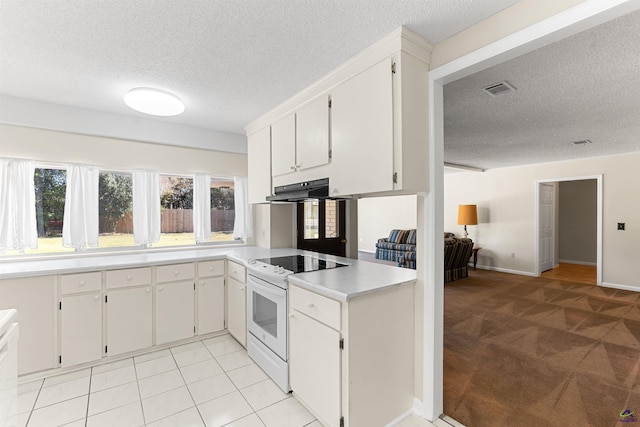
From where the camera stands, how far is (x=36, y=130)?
2.84 meters

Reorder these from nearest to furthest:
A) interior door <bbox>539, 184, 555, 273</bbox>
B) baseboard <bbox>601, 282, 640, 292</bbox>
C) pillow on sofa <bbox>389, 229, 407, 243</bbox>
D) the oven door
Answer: the oven door → baseboard <bbox>601, 282, 640, 292</bbox> → interior door <bbox>539, 184, 555, 273</bbox> → pillow on sofa <bbox>389, 229, 407, 243</bbox>

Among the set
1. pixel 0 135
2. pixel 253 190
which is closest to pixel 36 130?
pixel 0 135

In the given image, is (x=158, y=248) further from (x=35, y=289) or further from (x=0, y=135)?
(x=0, y=135)

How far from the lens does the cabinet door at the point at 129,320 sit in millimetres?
2621

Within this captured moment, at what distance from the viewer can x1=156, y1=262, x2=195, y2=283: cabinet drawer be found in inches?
112

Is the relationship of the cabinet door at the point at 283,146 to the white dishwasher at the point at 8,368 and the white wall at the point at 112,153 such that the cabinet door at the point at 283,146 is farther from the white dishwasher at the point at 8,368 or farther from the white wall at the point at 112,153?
the white dishwasher at the point at 8,368

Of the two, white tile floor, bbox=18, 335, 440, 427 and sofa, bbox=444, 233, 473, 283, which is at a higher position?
sofa, bbox=444, 233, 473, 283

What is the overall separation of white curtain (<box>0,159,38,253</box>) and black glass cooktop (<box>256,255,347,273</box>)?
2.29 m

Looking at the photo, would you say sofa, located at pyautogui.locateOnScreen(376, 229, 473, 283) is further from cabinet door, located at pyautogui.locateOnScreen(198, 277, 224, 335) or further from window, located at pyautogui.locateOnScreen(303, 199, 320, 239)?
cabinet door, located at pyautogui.locateOnScreen(198, 277, 224, 335)

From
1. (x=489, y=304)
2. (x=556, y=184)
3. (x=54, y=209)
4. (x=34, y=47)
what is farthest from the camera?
(x=556, y=184)

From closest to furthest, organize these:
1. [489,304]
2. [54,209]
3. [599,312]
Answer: [54,209], [599,312], [489,304]

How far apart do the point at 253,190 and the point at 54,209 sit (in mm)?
2055

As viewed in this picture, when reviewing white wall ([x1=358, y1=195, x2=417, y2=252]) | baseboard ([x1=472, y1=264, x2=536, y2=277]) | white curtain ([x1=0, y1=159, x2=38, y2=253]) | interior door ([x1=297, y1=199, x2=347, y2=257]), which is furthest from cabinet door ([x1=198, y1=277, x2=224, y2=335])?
baseboard ([x1=472, y1=264, x2=536, y2=277])

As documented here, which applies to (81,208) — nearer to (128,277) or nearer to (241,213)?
(128,277)
